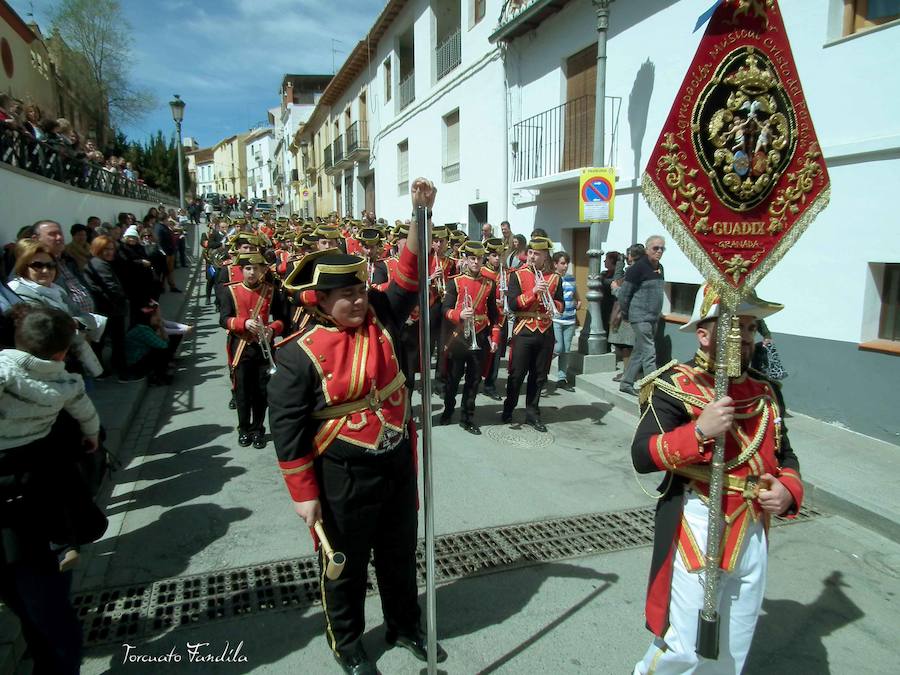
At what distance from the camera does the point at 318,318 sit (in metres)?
2.80

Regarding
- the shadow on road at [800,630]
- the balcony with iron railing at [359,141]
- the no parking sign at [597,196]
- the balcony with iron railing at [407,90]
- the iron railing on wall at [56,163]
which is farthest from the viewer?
the balcony with iron railing at [359,141]

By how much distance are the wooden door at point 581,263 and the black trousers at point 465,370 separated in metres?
5.21

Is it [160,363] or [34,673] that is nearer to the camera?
[34,673]

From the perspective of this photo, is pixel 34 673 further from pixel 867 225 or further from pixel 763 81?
pixel 867 225

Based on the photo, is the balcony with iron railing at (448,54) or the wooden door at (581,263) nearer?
the wooden door at (581,263)

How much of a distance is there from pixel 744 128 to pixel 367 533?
2331 millimetres

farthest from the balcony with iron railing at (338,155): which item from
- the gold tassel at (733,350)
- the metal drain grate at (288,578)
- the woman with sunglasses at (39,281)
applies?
the gold tassel at (733,350)

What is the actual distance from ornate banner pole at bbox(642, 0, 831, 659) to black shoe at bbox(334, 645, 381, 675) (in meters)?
1.50

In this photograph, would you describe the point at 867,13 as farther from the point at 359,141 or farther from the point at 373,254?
the point at 359,141

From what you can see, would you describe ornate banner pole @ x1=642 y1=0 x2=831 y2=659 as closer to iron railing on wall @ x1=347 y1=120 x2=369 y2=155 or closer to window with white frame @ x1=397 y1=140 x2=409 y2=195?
window with white frame @ x1=397 y1=140 x2=409 y2=195

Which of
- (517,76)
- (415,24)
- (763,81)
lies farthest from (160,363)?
(415,24)

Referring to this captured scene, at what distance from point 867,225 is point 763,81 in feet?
16.5

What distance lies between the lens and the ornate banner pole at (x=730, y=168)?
2.21 meters

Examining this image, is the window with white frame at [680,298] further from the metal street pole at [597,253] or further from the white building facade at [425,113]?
the white building facade at [425,113]
